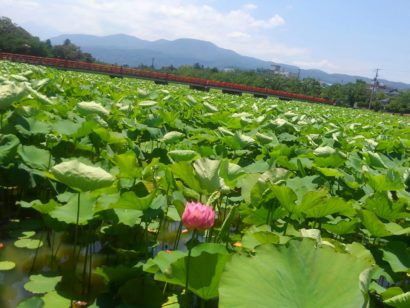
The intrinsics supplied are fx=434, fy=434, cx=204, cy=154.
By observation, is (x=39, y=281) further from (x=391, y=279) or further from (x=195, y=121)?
(x=195, y=121)

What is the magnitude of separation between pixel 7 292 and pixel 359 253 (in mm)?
1011

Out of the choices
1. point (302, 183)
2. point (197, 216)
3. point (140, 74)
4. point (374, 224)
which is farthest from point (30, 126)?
point (140, 74)

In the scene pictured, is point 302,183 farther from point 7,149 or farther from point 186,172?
point 7,149

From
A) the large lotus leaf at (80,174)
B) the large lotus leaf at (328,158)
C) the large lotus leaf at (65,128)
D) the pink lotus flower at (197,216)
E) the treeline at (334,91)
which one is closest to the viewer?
the pink lotus flower at (197,216)

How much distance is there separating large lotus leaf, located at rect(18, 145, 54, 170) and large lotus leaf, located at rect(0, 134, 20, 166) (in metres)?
0.07

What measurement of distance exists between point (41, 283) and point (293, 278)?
0.85m

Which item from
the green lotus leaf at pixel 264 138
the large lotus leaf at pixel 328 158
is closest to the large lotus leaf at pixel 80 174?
the large lotus leaf at pixel 328 158

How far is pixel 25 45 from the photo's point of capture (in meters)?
29.4

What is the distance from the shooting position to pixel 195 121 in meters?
3.71

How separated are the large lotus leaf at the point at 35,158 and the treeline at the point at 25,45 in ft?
99.6

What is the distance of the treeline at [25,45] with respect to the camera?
29891 mm

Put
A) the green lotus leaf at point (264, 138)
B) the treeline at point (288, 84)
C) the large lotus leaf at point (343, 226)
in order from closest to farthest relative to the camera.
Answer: the large lotus leaf at point (343, 226) < the green lotus leaf at point (264, 138) < the treeline at point (288, 84)

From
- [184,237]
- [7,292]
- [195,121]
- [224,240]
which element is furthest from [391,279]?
[195,121]

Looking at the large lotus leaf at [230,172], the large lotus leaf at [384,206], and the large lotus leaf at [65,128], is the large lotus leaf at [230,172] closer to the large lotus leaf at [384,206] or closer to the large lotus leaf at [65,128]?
the large lotus leaf at [384,206]
